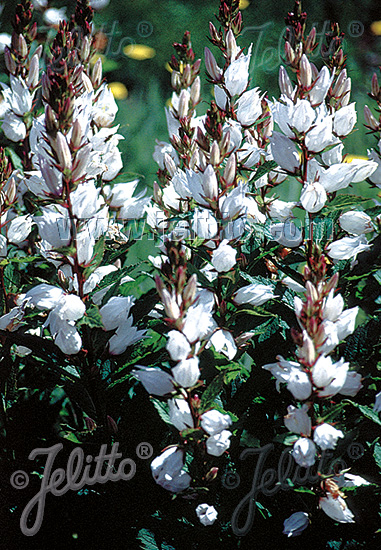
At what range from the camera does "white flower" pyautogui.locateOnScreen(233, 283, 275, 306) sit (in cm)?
93

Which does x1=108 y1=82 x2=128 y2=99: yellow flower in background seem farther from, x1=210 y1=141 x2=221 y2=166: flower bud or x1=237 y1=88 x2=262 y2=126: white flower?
x1=210 y1=141 x2=221 y2=166: flower bud

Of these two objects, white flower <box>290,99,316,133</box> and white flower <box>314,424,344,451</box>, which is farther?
white flower <box>290,99,316,133</box>

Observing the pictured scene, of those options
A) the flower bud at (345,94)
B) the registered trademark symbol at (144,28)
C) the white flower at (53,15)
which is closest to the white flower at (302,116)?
the flower bud at (345,94)

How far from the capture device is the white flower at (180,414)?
78 cm

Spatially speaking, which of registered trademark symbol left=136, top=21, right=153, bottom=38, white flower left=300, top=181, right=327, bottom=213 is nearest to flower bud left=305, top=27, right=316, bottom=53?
white flower left=300, top=181, right=327, bottom=213

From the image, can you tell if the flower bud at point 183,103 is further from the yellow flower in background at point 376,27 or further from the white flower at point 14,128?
the yellow flower in background at point 376,27

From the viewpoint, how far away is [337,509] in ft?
2.74

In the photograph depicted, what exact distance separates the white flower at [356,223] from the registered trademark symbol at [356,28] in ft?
3.91

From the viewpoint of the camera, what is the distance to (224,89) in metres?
1.13

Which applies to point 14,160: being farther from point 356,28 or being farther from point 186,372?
point 356,28

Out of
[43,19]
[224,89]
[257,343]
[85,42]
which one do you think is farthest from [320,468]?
[43,19]

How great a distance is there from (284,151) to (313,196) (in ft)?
0.33

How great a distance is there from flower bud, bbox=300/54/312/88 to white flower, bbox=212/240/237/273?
1.18 ft

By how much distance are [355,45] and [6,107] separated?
4.83 feet
